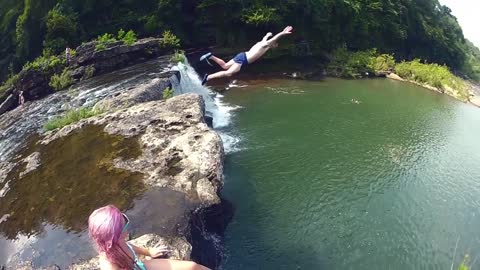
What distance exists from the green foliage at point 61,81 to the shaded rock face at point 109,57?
383 mm

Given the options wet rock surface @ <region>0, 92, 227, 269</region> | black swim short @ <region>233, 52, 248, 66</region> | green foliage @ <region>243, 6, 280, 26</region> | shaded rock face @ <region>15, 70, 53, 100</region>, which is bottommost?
shaded rock face @ <region>15, 70, 53, 100</region>

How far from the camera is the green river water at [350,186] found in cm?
1065

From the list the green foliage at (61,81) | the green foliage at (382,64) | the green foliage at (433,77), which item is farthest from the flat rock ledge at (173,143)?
the green foliage at (382,64)

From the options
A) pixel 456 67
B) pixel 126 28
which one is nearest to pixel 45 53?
pixel 126 28

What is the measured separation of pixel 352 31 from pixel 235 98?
16.6m

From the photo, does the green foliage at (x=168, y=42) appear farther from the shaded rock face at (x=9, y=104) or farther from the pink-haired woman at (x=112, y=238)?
the pink-haired woman at (x=112, y=238)

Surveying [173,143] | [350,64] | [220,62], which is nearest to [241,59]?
[220,62]

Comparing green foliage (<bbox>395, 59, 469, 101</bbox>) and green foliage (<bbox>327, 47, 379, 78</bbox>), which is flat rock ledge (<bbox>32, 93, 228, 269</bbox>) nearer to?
green foliage (<bbox>327, 47, 379, 78</bbox>)

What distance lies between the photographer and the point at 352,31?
119 ft

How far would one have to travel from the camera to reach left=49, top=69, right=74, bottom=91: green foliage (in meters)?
21.2

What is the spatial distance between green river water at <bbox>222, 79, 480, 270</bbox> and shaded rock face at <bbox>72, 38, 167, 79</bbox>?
599cm

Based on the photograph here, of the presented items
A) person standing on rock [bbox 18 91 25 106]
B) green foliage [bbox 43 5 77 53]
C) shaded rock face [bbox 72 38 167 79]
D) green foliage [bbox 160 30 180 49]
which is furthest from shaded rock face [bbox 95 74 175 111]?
green foliage [bbox 43 5 77 53]

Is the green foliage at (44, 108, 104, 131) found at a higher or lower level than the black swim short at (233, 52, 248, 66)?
lower

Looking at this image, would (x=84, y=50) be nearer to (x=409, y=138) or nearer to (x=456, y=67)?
(x=409, y=138)
